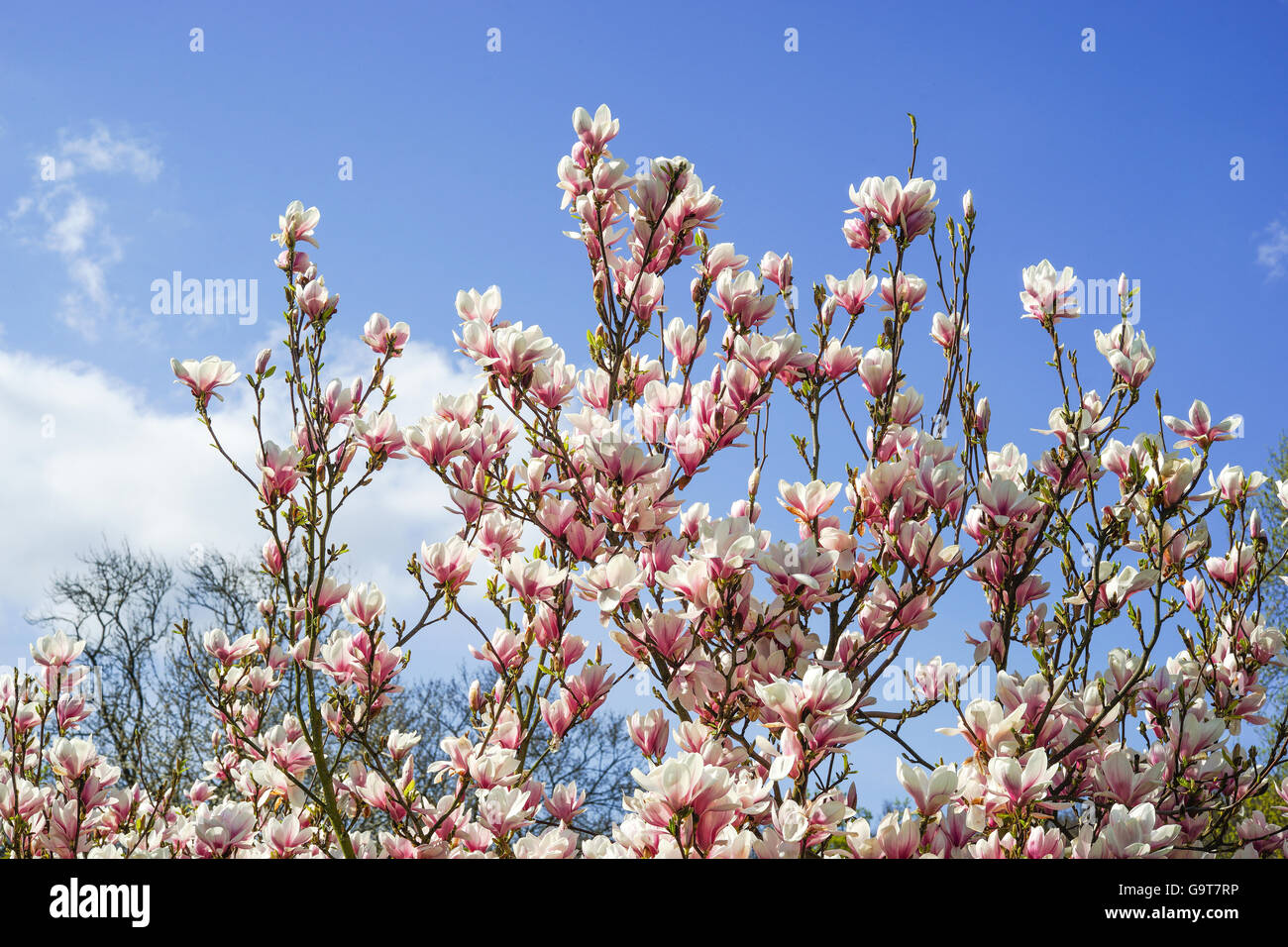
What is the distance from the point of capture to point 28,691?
11.9ft

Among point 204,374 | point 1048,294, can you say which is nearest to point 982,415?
point 1048,294

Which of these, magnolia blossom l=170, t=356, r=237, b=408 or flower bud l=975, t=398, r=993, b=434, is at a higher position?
magnolia blossom l=170, t=356, r=237, b=408

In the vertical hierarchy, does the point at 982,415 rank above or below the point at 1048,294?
below

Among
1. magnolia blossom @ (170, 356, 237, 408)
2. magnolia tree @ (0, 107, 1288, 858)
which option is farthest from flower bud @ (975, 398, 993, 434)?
magnolia blossom @ (170, 356, 237, 408)

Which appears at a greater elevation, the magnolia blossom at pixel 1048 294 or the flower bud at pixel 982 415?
the magnolia blossom at pixel 1048 294

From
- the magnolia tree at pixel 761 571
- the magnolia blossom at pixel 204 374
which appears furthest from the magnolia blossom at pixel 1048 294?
the magnolia blossom at pixel 204 374

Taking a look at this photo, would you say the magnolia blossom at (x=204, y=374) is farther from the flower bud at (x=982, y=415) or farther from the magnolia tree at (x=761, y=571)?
the flower bud at (x=982, y=415)

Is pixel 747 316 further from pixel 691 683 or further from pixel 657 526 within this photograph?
pixel 691 683

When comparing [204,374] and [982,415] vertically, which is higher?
[204,374]

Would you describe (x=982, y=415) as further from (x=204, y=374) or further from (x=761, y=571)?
(x=204, y=374)

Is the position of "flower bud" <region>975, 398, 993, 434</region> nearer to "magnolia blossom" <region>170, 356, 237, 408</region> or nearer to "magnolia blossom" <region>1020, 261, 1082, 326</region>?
"magnolia blossom" <region>1020, 261, 1082, 326</region>

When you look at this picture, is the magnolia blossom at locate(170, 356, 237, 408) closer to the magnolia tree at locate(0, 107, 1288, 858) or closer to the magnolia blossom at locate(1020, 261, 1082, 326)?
the magnolia tree at locate(0, 107, 1288, 858)
